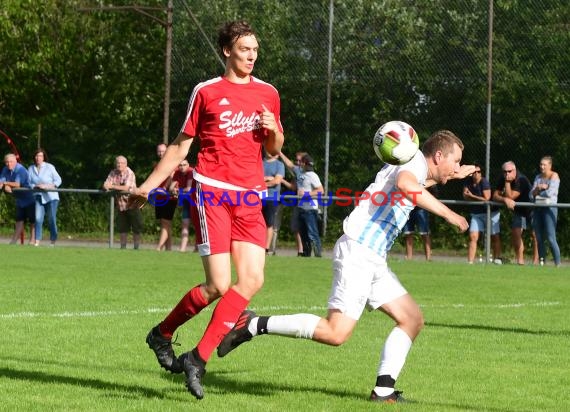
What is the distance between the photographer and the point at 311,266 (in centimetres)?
1970

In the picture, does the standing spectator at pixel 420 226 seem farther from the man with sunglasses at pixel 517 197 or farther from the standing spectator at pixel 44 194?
the standing spectator at pixel 44 194

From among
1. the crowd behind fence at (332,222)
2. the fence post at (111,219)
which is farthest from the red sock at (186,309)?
the fence post at (111,219)

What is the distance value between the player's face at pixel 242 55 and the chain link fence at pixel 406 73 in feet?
57.9

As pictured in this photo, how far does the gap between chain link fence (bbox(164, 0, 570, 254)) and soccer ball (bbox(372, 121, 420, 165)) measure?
17.7 metres

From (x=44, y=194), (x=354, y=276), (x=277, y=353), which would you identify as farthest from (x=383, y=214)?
(x=44, y=194)

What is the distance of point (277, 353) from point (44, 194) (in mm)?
16807

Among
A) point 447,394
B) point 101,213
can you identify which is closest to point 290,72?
point 101,213

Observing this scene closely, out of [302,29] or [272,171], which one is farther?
[302,29]

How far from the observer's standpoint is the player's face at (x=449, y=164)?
7.07 m

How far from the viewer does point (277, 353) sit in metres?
9.21

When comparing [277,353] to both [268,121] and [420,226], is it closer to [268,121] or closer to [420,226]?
[268,121]

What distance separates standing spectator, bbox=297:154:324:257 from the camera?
22812mm

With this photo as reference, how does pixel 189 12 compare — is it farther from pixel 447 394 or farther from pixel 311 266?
pixel 447 394

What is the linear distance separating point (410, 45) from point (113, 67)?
33.1 ft
